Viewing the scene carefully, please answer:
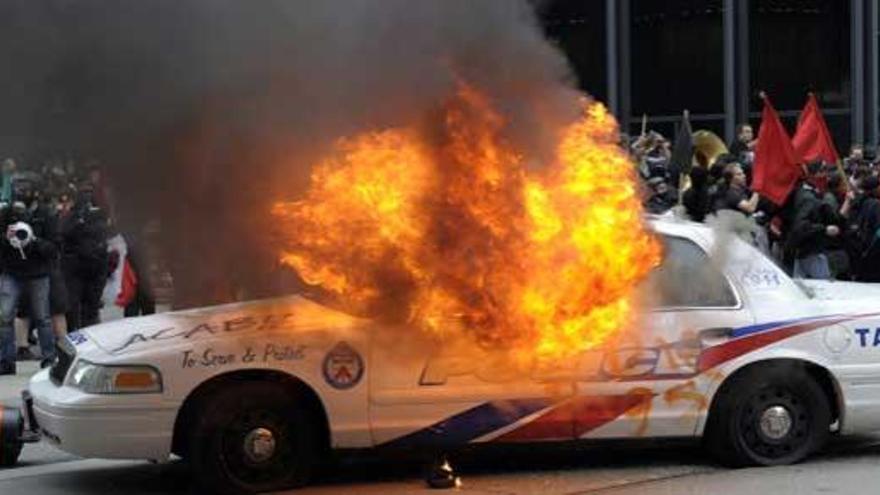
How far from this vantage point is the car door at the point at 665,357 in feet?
23.6

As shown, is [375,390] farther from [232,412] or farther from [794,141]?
[794,141]

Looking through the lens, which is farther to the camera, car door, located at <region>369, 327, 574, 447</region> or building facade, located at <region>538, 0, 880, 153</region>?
building facade, located at <region>538, 0, 880, 153</region>

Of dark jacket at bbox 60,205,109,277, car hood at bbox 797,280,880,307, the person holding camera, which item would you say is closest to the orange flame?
car hood at bbox 797,280,880,307

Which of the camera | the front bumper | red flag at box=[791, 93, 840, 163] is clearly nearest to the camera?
the front bumper

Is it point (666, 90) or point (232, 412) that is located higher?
point (666, 90)

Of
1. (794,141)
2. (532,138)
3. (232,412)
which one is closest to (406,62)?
(532,138)

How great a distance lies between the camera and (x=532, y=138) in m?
6.94

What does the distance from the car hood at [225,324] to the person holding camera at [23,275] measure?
4816 mm

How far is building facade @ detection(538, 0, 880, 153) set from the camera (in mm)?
22781

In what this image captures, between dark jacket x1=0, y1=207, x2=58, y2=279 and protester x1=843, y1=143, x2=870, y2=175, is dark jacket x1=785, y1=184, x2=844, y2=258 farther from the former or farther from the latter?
dark jacket x1=0, y1=207, x2=58, y2=279

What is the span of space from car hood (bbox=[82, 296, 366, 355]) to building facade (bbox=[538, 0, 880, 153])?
15.9m

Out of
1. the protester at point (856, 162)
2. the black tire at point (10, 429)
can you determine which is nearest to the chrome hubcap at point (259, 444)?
the black tire at point (10, 429)

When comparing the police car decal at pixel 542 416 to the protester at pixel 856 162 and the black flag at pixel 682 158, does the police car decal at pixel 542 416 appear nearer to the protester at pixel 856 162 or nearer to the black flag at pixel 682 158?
the protester at pixel 856 162

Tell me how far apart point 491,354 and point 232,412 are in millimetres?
1348
